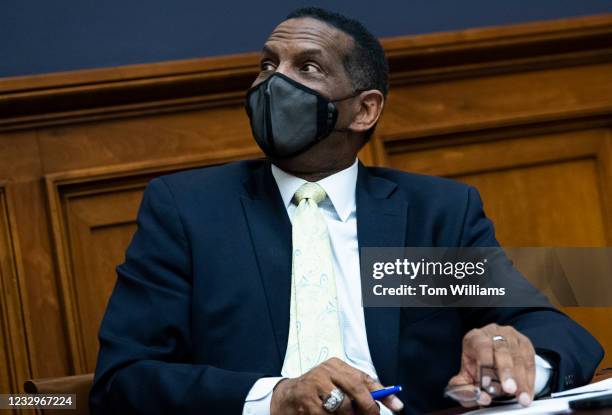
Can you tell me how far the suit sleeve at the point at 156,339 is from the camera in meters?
1.94

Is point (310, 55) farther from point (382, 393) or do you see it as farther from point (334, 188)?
point (382, 393)

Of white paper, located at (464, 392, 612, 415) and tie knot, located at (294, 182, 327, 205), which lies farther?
tie knot, located at (294, 182, 327, 205)

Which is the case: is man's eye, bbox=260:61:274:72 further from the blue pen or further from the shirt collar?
the blue pen

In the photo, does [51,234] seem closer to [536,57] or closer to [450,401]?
[450,401]

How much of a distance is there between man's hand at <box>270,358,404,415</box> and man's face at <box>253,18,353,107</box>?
822mm

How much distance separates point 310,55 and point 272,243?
43 centimetres

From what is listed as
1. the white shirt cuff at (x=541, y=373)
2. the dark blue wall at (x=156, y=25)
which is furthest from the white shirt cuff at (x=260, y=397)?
the dark blue wall at (x=156, y=25)

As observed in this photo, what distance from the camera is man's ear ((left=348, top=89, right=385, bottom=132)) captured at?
8.20 ft

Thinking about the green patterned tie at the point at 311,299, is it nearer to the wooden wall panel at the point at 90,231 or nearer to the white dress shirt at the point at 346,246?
the white dress shirt at the point at 346,246

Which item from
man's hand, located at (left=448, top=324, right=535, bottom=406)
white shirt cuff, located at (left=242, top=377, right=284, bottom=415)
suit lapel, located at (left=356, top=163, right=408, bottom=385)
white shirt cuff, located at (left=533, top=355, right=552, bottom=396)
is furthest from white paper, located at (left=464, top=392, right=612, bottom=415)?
suit lapel, located at (left=356, top=163, right=408, bottom=385)

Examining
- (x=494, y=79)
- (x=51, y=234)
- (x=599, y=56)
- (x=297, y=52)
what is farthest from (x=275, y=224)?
(x=599, y=56)

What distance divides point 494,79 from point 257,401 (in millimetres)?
1676

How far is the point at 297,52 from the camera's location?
7.82ft

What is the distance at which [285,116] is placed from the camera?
2.33 meters
